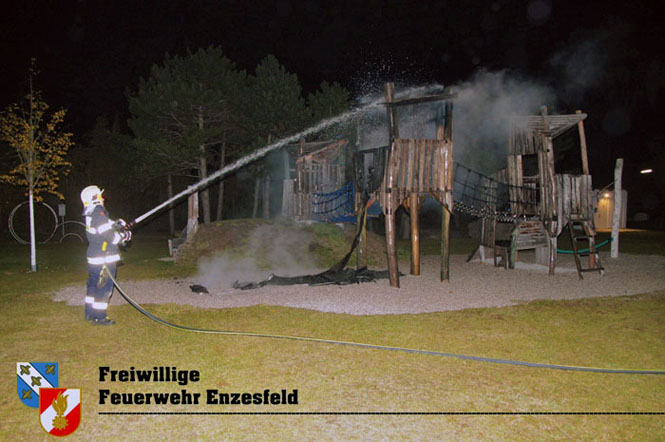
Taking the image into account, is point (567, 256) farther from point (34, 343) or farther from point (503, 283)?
point (34, 343)

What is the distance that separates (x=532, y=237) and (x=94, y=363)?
44.9ft

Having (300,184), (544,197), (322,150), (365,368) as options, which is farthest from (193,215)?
(365,368)

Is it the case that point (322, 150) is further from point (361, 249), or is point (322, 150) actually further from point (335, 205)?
point (361, 249)

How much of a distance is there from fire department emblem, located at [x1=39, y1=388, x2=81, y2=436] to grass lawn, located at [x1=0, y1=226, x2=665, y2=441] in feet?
0.38

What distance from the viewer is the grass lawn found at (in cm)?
461

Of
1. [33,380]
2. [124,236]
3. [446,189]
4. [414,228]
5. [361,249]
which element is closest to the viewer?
[33,380]

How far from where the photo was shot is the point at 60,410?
478 cm

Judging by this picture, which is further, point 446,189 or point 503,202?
point 503,202

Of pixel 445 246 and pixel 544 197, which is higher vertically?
pixel 544 197

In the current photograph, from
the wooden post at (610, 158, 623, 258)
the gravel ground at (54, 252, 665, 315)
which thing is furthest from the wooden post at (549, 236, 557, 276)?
the wooden post at (610, 158, 623, 258)

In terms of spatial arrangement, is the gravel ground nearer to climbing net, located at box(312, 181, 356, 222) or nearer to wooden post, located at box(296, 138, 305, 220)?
climbing net, located at box(312, 181, 356, 222)

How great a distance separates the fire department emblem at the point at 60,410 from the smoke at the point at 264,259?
8296mm

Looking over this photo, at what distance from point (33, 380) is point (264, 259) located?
1102cm

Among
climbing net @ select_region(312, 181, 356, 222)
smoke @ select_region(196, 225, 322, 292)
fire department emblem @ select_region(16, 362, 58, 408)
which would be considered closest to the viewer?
fire department emblem @ select_region(16, 362, 58, 408)
